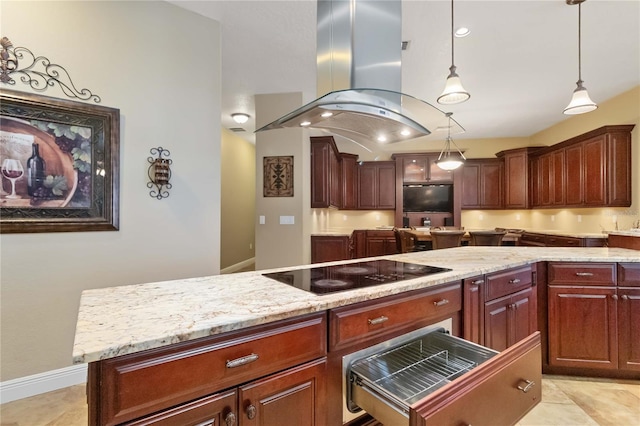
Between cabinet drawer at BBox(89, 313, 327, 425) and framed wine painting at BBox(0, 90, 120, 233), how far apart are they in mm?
1745

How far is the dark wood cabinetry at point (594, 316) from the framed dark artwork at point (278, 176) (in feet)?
9.69

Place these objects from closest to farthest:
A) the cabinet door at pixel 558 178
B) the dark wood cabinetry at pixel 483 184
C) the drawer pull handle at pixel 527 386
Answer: the drawer pull handle at pixel 527 386, the cabinet door at pixel 558 178, the dark wood cabinetry at pixel 483 184

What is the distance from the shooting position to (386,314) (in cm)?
119

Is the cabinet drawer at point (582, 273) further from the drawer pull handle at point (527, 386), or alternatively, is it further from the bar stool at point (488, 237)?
the bar stool at point (488, 237)

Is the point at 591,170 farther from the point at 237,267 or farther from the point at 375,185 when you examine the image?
the point at 237,267

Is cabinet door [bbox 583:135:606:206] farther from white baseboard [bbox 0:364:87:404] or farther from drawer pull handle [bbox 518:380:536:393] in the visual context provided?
white baseboard [bbox 0:364:87:404]

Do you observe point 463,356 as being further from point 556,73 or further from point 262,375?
point 556,73

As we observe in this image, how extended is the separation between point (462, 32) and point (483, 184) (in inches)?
171

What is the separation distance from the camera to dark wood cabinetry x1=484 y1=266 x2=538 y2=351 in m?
1.69

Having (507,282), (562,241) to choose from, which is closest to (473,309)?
(507,282)

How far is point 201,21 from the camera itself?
2.44 m

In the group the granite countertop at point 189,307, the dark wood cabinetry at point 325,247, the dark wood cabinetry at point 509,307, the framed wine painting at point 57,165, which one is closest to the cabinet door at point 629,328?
the dark wood cabinetry at point 509,307

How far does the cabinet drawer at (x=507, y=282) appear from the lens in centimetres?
Result: 169

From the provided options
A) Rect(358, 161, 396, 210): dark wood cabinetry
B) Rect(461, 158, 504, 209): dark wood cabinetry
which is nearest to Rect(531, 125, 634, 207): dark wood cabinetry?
Rect(461, 158, 504, 209): dark wood cabinetry
